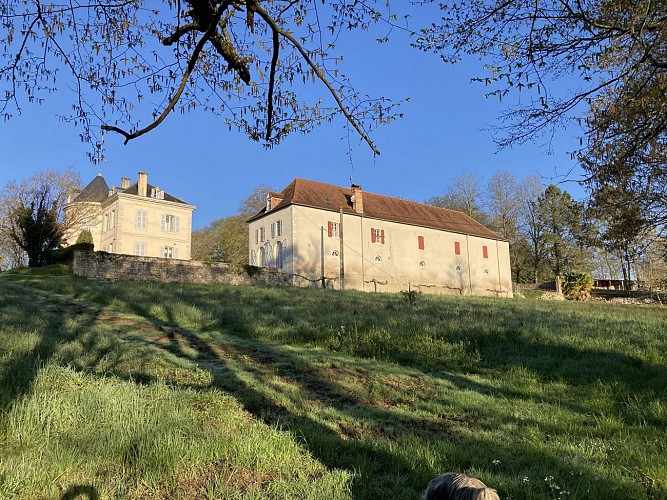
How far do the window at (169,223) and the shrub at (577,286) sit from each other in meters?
39.4

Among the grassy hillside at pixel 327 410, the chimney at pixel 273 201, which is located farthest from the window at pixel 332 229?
the grassy hillside at pixel 327 410

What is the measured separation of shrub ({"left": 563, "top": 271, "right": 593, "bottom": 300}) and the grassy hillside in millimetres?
38602

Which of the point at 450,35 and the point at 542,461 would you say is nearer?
the point at 542,461

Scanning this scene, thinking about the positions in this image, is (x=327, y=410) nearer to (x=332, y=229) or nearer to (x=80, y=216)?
(x=332, y=229)

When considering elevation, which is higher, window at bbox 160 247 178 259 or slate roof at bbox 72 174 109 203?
slate roof at bbox 72 174 109 203

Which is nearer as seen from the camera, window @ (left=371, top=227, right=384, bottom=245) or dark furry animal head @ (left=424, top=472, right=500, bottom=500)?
dark furry animal head @ (left=424, top=472, right=500, bottom=500)

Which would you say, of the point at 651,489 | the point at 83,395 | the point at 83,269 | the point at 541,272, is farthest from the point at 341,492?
the point at 541,272

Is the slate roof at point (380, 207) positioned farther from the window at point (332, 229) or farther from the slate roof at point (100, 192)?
the slate roof at point (100, 192)

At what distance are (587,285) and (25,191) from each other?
52.8 m

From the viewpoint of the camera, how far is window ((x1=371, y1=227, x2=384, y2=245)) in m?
40.4

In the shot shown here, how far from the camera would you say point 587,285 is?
150 feet

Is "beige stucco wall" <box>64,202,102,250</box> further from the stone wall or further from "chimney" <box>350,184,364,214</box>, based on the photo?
"chimney" <box>350,184,364,214</box>

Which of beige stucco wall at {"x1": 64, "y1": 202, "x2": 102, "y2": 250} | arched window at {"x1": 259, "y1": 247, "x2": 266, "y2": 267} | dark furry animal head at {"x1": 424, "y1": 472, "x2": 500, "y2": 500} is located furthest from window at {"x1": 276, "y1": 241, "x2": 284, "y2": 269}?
dark furry animal head at {"x1": 424, "y1": 472, "x2": 500, "y2": 500}

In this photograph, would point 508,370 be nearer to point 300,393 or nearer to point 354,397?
point 354,397
